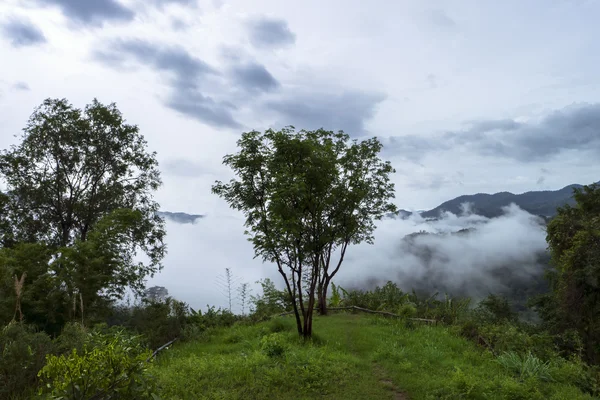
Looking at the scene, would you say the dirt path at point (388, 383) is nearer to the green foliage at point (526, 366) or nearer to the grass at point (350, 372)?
the grass at point (350, 372)

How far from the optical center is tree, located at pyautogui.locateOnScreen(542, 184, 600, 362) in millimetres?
18250

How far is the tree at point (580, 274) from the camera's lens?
59.9 ft

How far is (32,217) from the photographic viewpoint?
66.0 ft

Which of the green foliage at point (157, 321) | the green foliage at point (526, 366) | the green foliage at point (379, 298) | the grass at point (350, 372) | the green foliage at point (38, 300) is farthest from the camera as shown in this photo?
the green foliage at point (379, 298)

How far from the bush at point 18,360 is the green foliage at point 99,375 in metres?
2.65

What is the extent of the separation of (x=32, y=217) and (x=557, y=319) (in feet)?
105

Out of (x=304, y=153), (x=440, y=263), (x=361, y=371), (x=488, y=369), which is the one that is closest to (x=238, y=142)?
(x=304, y=153)

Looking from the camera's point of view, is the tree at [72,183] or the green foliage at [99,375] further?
the tree at [72,183]

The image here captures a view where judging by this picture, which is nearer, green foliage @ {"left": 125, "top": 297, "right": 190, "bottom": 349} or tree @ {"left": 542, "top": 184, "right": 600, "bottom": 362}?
green foliage @ {"left": 125, "top": 297, "right": 190, "bottom": 349}

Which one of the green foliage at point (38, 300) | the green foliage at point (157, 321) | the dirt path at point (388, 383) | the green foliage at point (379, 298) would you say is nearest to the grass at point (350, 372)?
the dirt path at point (388, 383)

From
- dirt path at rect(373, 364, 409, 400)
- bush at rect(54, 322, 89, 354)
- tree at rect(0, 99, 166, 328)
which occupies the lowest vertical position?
dirt path at rect(373, 364, 409, 400)

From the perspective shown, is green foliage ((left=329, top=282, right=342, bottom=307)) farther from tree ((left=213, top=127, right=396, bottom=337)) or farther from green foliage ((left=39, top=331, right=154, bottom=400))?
green foliage ((left=39, top=331, right=154, bottom=400))

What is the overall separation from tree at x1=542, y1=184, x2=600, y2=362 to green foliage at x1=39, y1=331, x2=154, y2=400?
2032 centimetres

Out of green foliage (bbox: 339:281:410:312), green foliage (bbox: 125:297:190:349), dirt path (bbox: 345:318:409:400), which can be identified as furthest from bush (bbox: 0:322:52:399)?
green foliage (bbox: 339:281:410:312)
